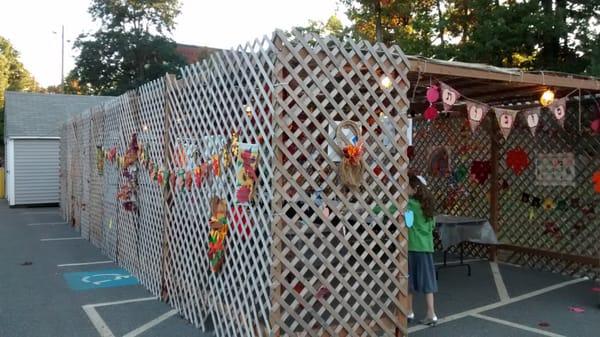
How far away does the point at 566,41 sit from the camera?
13.3 meters

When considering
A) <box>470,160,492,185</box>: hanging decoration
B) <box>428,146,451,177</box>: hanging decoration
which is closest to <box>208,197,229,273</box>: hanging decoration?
<box>470,160,492,185</box>: hanging decoration

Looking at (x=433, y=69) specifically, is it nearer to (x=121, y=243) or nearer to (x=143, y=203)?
(x=143, y=203)

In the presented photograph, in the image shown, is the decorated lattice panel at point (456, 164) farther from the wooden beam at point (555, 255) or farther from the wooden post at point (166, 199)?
the wooden post at point (166, 199)

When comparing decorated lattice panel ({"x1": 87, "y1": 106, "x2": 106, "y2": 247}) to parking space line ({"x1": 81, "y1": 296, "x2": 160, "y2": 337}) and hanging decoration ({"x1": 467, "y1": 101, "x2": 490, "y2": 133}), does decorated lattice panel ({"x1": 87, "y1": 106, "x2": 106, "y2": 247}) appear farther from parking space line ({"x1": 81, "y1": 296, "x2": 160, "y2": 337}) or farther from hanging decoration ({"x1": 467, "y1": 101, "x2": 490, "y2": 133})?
hanging decoration ({"x1": 467, "y1": 101, "x2": 490, "y2": 133})

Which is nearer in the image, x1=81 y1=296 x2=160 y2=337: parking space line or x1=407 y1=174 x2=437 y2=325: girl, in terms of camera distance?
x1=81 y1=296 x2=160 y2=337: parking space line

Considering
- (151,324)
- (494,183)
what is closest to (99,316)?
(151,324)

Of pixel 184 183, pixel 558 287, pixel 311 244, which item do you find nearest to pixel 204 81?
pixel 184 183

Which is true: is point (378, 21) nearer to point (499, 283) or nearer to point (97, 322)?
point (499, 283)

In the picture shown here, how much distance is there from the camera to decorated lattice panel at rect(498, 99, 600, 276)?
698 centimetres

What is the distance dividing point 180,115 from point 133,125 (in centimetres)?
168

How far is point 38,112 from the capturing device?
59.8 ft

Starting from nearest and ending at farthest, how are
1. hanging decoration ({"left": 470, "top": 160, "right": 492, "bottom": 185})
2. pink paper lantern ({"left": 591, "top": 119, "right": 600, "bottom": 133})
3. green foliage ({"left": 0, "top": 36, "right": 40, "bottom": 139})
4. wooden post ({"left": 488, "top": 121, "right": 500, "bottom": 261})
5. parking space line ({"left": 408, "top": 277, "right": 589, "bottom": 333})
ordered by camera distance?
1. parking space line ({"left": 408, "top": 277, "right": 589, "bottom": 333})
2. pink paper lantern ({"left": 591, "top": 119, "right": 600, "bottom": 133})
3. wooden post ({"left": 488, "top": 121, "right": 500, "bottom": 261})
4. hanging decoration ({"left": 470, "top": 160, "right": 492, "bottom": 185})
5. green foliage ({"left": 0, "top": 36, "right": 40, "bottom": 139})

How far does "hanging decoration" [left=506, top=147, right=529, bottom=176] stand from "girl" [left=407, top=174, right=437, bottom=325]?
337 cm

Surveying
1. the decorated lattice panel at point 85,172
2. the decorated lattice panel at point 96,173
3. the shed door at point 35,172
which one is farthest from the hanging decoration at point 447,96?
the shed door at point 35,172
